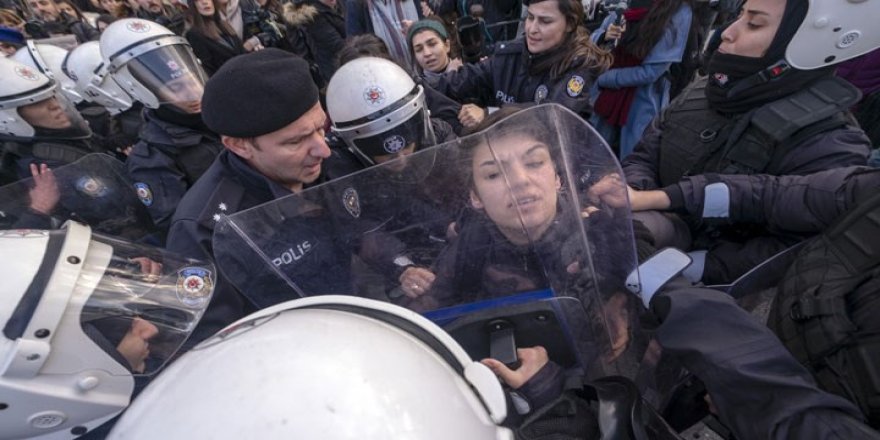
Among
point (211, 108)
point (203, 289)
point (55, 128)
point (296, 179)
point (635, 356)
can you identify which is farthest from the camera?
point (55, 128)

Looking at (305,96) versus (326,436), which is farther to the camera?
(305,96)

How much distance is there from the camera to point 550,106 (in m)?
0.98

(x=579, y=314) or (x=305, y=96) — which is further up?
(x=305, y=96)

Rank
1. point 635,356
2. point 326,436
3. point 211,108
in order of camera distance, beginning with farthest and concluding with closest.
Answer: point 211,108 → point 635,356 → point 326,436

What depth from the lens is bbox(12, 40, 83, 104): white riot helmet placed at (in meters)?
4.30

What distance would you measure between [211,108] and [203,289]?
0.70m

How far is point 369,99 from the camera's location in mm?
1997

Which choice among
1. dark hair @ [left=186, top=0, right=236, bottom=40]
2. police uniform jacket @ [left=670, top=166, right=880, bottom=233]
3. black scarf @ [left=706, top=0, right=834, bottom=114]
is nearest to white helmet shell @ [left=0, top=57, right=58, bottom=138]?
dark hair @ [left=186, top=0, right=236, bottom=40]

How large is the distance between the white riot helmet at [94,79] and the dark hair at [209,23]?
833 millimetres

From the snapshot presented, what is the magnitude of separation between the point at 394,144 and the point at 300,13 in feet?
10.9

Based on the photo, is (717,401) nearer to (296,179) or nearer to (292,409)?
(292,409)

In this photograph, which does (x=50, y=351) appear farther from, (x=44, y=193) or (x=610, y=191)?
(x=610, y=191)

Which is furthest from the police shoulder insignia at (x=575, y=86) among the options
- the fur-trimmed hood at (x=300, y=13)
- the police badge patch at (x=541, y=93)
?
the fur-trimmed hood at (x=300, y=13)

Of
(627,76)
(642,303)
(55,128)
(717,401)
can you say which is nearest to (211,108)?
(642,303)
